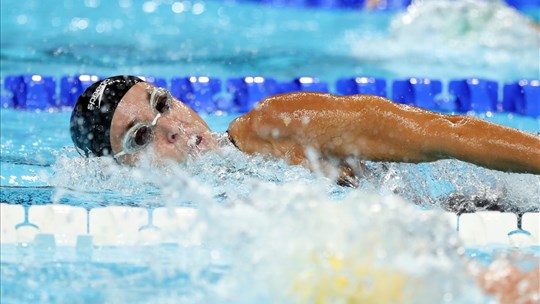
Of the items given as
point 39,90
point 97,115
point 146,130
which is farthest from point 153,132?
point 39,90

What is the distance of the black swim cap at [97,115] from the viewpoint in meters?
2.69

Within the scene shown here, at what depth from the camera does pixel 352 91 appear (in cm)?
474

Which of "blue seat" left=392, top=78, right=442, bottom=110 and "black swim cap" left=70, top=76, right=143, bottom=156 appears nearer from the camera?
"black swim cap" left=70, top=76, right=143, bottom=156

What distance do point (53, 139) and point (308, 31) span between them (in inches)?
135

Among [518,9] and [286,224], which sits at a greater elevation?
[518,9]

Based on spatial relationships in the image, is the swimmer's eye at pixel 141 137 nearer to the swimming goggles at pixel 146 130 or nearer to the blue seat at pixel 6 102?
the swimming goggles at pixel 146 130

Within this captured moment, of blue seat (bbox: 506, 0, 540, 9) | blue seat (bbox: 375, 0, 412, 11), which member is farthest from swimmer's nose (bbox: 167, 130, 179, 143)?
blue seat (bbox: 506, 0, 540, 9)

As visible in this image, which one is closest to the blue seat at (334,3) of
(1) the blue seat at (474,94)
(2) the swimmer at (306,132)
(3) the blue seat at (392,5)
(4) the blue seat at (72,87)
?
(3) the blue seat at (392,5)

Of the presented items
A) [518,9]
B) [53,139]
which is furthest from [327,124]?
[518,9]

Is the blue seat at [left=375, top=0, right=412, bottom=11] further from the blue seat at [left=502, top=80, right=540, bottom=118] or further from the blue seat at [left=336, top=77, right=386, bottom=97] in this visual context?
the blue seat at [left=336, top=77, right=386, bottom=97]

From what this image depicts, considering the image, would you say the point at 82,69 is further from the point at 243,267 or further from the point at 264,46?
the point at 243,267

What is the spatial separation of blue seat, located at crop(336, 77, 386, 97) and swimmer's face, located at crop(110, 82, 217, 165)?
2.10 meters

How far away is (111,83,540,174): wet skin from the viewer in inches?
92.1

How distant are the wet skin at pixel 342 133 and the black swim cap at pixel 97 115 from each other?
0.08 ft
